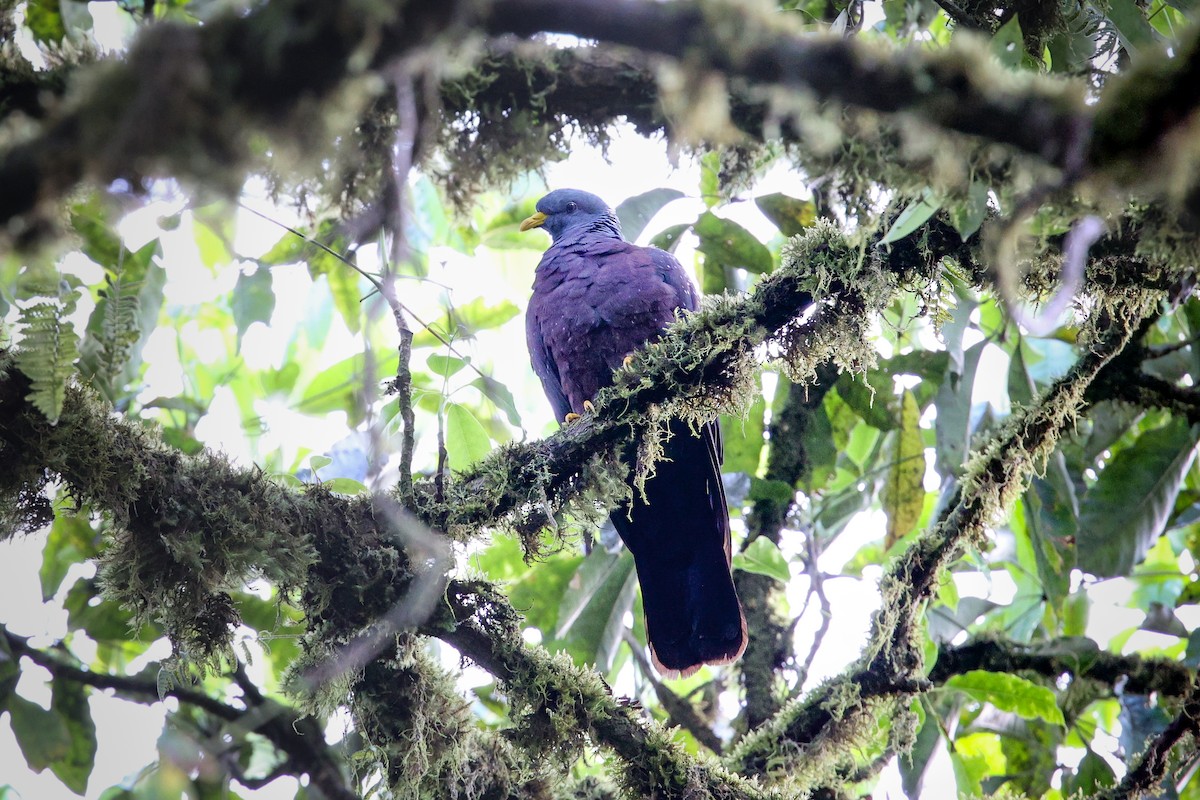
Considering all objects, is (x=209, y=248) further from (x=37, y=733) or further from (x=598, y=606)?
(x=598, y=606)

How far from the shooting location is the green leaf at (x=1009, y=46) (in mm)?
1666

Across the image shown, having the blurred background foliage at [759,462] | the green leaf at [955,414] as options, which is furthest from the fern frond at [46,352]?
the green leaf at [955,414]

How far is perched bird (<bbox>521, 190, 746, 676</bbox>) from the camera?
3383 mm

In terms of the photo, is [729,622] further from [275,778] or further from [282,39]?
[282,39]

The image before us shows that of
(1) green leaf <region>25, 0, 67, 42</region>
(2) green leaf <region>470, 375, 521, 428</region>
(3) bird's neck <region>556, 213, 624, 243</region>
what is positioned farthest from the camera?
(3) bird's neck <region>556, 213, 624, 243</region>

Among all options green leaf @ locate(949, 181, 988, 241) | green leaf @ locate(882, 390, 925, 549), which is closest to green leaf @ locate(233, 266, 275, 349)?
green leaf @ locate(882, 390, 925, 549)

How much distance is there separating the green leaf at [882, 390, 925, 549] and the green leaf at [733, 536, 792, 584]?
20.3 inches

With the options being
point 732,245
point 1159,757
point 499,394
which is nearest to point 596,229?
point 732,245

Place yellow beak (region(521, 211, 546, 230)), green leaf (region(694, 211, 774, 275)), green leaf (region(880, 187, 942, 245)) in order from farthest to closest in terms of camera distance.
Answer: yellow beak (region(521, 211, 546, 230)) < green leaf (region(694, 211, 774, 275)) < green leaf (region(880, 187, 942, 245))

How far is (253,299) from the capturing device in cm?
317

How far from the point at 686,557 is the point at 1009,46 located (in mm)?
2242

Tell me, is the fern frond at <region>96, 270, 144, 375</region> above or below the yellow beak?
below

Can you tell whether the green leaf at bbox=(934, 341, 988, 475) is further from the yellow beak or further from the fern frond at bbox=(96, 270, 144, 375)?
the fern frond at bbox=(96, 270, 144, 375)

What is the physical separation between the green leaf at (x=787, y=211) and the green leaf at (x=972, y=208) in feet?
5.85
